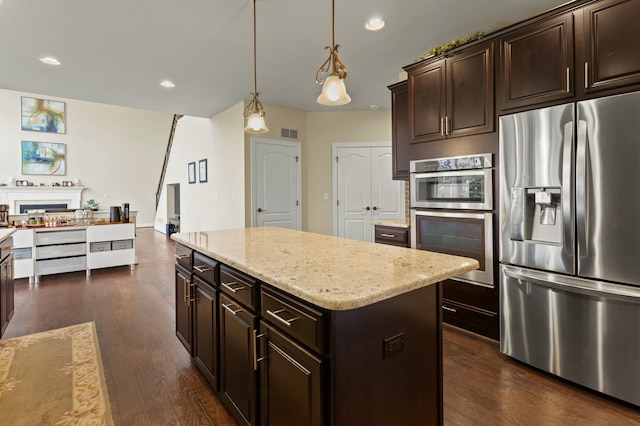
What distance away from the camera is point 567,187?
6.41 feet

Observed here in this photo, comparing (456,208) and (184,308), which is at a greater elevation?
(456,208)

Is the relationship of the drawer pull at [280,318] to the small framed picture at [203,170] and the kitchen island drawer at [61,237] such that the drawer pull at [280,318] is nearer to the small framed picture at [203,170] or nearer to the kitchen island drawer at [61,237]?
the kitchen island drawer at [61,237]

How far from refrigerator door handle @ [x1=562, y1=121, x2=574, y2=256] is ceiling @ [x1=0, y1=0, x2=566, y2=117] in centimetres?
143

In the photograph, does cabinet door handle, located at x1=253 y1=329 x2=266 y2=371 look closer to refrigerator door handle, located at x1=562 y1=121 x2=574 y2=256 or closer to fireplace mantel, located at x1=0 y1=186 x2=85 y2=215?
refrigerator door handle, located at x1=562 y1=121 x2=574 y2=256

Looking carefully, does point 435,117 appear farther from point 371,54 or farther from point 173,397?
point 173,397

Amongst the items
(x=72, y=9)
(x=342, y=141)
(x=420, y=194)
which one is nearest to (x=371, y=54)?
(x=420, y=194)

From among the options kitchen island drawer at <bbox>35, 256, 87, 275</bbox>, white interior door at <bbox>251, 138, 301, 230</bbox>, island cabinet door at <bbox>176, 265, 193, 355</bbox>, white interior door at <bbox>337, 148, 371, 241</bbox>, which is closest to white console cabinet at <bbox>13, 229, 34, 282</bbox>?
kitchen island drawer at <bbox>35, 256, 87, 275</bbox>

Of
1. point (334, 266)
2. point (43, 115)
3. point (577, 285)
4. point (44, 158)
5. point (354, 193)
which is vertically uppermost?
point (43, 115)

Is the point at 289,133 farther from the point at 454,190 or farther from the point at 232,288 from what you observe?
the point at 232,288

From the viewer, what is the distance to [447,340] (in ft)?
8.69

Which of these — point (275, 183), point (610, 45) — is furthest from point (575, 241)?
point (275, 183)

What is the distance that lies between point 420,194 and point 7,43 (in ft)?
14.5

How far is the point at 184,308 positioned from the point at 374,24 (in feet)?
9.56

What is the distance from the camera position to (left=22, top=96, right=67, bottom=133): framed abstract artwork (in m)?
8.80
